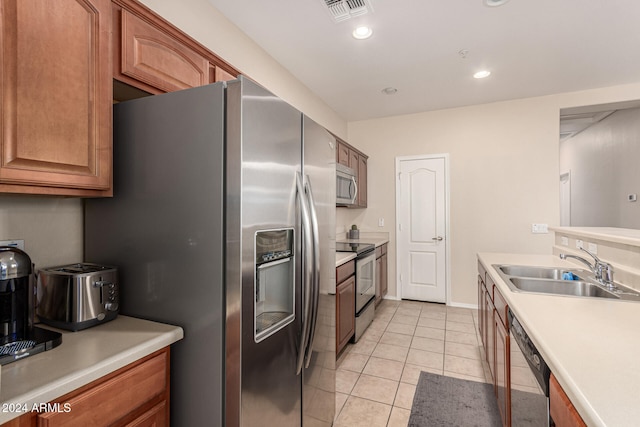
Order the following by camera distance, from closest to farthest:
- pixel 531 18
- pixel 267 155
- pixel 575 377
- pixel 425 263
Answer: pixel 575 377 → pixel 267 155 → pixel 531 18 → pixel 425 263

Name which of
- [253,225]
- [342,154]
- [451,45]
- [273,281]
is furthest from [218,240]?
[342,154]

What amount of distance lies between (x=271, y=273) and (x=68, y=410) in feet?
2.55

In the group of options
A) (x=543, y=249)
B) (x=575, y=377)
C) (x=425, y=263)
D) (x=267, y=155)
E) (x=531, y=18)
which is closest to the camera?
(x=575, y=377)

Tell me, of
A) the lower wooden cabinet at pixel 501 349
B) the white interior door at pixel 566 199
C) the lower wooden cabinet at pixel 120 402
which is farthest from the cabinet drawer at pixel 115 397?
the white interior door at pixel 566 199

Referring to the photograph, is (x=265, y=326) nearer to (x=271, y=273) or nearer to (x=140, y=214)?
(x=271, y=273)

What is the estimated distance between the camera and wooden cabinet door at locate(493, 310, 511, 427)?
5.21 feet

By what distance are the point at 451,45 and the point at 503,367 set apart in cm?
252

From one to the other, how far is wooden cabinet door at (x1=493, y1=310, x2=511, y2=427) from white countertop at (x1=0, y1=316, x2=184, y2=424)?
1.55 meters

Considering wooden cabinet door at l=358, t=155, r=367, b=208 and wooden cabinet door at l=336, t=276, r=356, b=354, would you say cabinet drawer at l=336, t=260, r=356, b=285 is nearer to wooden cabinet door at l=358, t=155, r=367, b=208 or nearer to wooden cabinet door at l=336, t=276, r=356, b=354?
wooden cabinet door at l=336, t=276, r=356, b=354

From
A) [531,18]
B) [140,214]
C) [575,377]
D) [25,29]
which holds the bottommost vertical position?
[575,377]

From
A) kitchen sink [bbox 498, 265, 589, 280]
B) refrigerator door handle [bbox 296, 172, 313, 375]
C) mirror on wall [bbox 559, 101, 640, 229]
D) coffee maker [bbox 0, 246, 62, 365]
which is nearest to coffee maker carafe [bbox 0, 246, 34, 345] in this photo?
coffee maker [bbox 0, 246, 62, 365]

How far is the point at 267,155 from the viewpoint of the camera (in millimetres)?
1287

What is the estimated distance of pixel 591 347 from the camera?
3.24 ft

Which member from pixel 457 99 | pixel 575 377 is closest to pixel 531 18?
pixel 457 99
